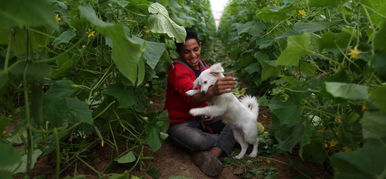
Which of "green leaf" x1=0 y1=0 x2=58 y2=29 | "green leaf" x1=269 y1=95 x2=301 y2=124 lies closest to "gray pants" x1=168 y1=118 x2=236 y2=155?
"green leaf" x1=269 y1=95 x2=301 y2=124

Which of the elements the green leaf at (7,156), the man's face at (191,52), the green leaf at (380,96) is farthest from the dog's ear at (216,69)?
the green leaf at (7,156)

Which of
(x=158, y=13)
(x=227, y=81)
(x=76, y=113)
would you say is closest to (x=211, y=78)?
(x=227, y=81)

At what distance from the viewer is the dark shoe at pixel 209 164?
2.20 m

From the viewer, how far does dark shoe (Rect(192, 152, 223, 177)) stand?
2199mm

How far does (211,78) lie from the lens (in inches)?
82.9

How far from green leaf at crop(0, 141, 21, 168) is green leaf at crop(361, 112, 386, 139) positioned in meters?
1.01

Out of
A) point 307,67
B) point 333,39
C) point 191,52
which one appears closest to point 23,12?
point 333,39

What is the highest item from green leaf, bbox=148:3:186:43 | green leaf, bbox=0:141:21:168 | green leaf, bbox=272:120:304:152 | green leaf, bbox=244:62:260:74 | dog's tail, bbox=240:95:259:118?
green leaf, bbox=148:3:186:43

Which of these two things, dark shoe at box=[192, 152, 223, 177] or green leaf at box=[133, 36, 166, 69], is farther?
dark shoe at box=[192, 152, 223, 177]

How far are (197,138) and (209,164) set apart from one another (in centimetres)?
24

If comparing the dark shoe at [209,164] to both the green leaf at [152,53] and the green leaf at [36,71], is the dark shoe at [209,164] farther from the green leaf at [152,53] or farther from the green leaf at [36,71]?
the green leaf at [36,71]

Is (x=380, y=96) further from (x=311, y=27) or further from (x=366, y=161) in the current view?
(x=311, y=27)

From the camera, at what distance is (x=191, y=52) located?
8.13 feet

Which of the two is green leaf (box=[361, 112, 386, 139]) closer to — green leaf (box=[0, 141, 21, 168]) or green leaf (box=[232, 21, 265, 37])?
green leaf (box=[0, 141, 21, 168])
